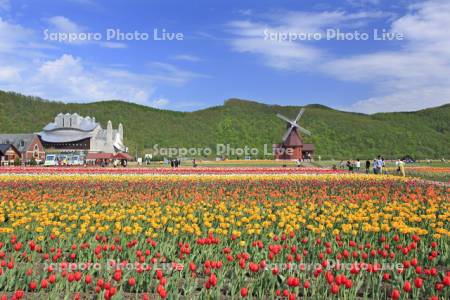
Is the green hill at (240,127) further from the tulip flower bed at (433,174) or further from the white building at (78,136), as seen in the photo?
the tulip flower bed at (433,174)

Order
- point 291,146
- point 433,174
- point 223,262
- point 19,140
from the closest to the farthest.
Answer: point 223,262 < point 433,174 < point 19,140 < point 291,146

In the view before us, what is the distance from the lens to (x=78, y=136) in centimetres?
9925

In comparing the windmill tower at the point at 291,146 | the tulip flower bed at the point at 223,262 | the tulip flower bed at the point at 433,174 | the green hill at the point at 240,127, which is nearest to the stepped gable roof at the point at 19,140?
the green hill at the point at 240,127

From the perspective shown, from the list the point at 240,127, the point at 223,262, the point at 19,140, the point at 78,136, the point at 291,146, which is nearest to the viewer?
the point at 223,262

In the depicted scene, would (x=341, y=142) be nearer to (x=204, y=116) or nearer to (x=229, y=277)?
(x=204, y=116)

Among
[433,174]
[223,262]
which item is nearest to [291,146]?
[433,174]

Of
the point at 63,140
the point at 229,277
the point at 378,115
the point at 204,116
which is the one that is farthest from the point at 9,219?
the point at 378,115

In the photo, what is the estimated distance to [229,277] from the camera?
271 inches

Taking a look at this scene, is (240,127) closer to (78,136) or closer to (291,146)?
(291,146)

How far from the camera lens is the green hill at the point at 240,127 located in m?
101

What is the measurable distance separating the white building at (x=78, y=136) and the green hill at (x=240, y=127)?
9.16 m

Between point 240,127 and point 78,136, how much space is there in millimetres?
35016

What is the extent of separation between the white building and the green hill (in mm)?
9159

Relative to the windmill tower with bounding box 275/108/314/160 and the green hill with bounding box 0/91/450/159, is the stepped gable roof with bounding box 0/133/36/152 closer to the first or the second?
the green hill with bounding box 0/91/450/159
